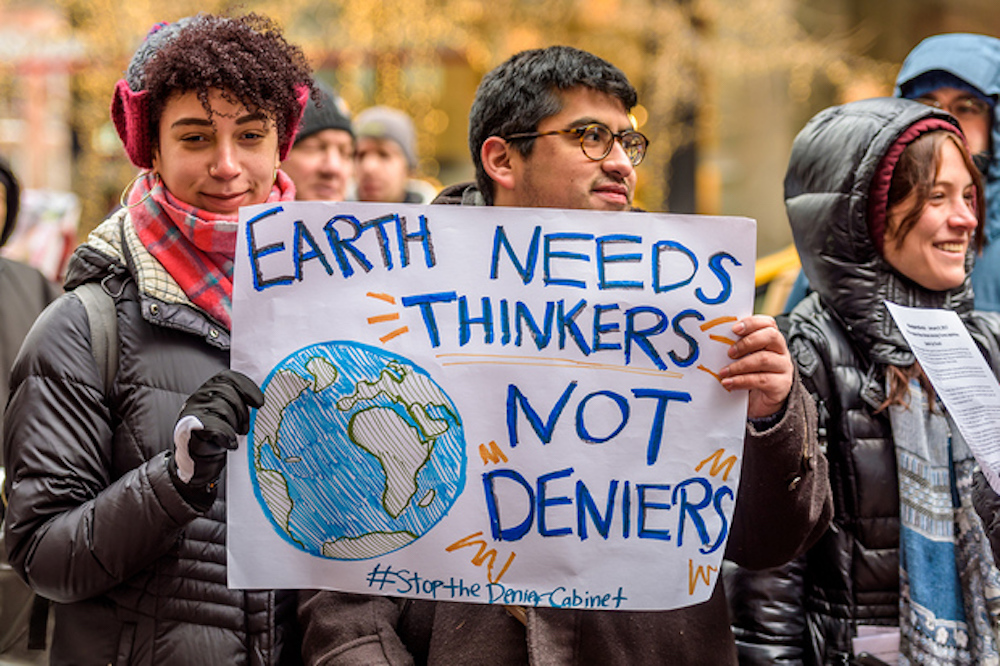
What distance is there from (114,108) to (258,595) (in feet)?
3.61

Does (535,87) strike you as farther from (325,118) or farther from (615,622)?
(325,118)

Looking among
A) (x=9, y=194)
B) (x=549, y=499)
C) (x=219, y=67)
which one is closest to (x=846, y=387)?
(x=549, y=499)

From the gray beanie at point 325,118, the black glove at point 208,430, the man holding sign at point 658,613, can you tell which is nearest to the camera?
the black glove at point 208,430

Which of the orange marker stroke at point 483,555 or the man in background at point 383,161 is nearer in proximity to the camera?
the orange marker stroke at point 483,555

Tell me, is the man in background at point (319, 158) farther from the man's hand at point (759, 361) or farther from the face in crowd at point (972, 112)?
the man's hand at point (759, 361)

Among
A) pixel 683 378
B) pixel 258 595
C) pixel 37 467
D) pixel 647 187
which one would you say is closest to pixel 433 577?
pixel 258 595

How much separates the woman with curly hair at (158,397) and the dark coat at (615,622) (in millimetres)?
151

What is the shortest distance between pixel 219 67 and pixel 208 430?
2.46 feet

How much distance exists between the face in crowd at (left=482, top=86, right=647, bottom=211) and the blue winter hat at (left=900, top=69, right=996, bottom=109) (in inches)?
62.7

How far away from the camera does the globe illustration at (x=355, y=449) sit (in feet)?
5.43

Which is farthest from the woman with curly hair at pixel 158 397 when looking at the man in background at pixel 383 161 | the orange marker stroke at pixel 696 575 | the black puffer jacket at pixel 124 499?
the man in background at pixel 383 161

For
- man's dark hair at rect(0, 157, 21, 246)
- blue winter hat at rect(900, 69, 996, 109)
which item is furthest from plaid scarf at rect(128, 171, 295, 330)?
blue winter hat at rect(900, 69, 996, 109)

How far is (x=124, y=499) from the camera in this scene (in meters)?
1.58

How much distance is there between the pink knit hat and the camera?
6.15 ft
